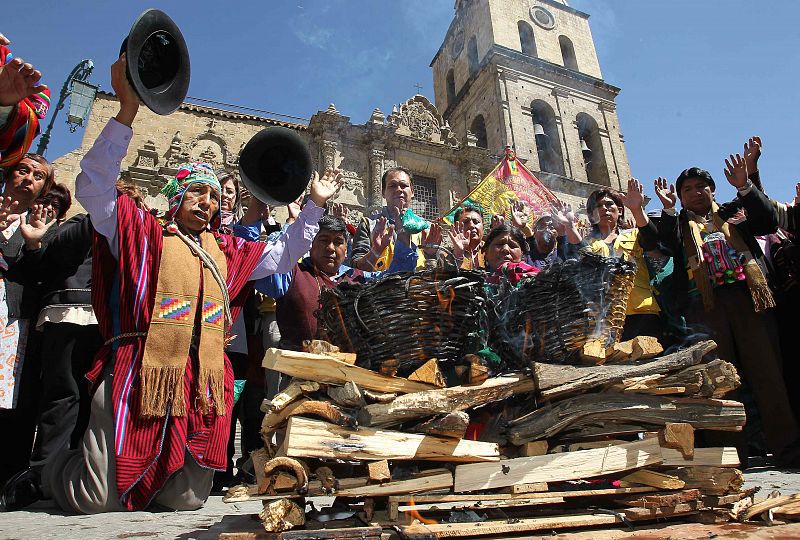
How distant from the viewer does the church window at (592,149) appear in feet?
79.0

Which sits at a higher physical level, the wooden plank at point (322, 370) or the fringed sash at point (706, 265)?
the fringed sash at point (706, 265)

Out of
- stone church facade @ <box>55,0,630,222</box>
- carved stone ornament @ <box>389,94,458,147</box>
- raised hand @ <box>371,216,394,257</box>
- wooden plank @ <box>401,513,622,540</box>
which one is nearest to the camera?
wooden plank @ <box>401,513,622,540</box>

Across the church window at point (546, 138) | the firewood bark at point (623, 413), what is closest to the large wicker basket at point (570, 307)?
the firewood bark at point (623, 413)

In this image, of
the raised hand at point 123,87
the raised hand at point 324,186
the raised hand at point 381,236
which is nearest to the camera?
the raised hand at point 123,87

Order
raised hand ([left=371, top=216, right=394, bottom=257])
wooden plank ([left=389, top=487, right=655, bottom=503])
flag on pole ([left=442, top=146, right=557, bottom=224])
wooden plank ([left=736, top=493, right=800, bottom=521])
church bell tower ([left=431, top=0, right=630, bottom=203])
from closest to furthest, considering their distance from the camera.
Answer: wooden plank ([left=389, top=487, right=655, bottom=503]), wooden plank ([left=736, top=493, right=800, bottom=521]), raised hand ([left=371, top=216, right=394, bottom=257]), flag on pole ([left=442, top=146, right=557, bottom=224]), church bell tower ([left=431, top=0, right=630, bottom=203])

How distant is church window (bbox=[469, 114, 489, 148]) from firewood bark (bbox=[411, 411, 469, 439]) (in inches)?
926

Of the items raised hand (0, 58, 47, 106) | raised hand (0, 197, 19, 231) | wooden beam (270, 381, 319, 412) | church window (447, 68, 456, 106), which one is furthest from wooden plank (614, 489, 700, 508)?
church window (447, 68, 456, 106)

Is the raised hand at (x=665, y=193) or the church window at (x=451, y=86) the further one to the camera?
the church window at (x=451, y=86)

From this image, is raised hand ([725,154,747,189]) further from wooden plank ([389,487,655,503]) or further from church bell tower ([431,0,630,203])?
church bell tower ([431,0,630,203])

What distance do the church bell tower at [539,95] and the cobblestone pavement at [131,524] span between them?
20.9m

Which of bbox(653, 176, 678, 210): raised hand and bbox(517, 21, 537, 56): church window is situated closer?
bbox(653, 176, 678, 210): raised hand

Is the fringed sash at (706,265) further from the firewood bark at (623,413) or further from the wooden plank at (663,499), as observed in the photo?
the wooden plank at (663,499)

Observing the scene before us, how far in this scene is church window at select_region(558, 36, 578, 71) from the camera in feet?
89.0

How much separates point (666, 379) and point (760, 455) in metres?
3.38
